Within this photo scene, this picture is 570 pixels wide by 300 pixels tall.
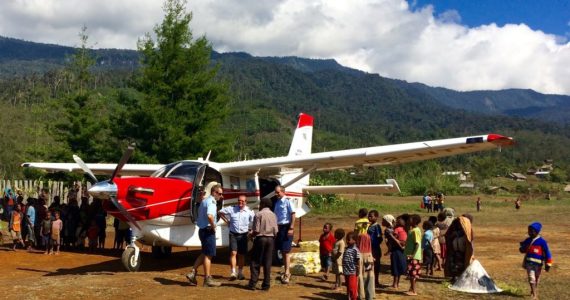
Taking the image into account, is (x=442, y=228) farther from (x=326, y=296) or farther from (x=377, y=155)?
(x=326, y=296)

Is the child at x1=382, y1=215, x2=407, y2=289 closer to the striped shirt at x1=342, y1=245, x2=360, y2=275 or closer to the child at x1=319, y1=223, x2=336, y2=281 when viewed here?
the striped shirt at x1=342, y1=245, x2=360, y2=275

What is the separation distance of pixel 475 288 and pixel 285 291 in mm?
3365

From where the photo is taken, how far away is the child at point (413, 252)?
9.27 meters

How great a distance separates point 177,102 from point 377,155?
14137 millimetres

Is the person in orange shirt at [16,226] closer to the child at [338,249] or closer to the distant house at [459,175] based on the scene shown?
the child at [338,249]

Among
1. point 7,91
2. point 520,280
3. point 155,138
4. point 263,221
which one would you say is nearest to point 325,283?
point 263,221

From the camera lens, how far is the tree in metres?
23.3

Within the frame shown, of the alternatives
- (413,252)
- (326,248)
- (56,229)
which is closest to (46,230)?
(56,229)

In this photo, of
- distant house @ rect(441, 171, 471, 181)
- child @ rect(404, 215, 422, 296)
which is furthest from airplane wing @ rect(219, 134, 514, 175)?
distant house @ rect(441, 171, 471, 181)

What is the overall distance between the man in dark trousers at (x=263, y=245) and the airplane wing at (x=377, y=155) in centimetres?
332

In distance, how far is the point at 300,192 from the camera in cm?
1697

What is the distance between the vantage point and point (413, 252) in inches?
369

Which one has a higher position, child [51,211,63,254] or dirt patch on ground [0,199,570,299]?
child [51,211,63,254]

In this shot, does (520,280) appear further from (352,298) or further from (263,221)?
(263,221)
